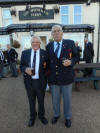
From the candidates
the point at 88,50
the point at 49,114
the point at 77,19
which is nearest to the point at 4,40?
the point at 77,19

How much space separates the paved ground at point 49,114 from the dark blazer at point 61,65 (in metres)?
0.96

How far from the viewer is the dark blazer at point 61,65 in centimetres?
227

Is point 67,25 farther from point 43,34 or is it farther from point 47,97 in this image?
point 47,97

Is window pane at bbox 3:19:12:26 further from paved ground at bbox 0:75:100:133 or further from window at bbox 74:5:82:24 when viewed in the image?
paved ground at bbox 0:75:100:133

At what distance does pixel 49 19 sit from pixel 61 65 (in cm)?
769

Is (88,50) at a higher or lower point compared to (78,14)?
lower

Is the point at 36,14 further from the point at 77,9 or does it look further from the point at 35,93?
the point at 35,93

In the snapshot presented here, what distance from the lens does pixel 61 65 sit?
2.30m

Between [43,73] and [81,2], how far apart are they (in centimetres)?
847

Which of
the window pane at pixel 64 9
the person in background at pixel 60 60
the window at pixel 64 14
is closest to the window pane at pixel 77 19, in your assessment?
the window at pixel 64 14

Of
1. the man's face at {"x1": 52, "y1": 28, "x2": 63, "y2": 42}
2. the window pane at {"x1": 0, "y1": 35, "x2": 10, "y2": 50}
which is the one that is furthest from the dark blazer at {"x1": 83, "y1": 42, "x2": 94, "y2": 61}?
the window pane at {"x1": 0, "y1": 35, "x2": 10, "y2": 50}

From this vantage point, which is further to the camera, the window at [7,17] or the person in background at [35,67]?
the window at [7,17]

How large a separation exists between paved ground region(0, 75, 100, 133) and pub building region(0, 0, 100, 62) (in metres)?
5.58

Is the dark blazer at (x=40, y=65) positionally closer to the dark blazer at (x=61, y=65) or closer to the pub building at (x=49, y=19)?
the dark blazer at (x=61, y=65)
